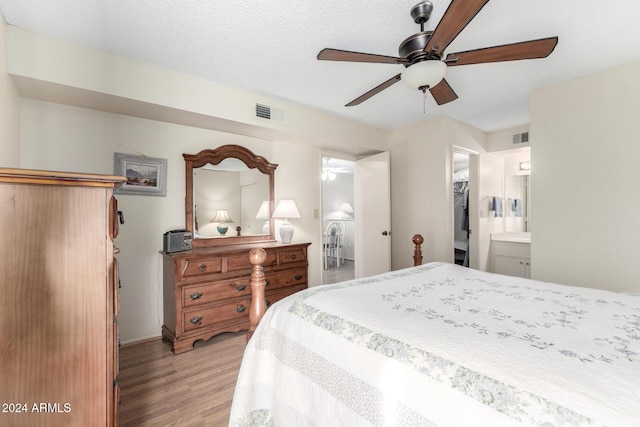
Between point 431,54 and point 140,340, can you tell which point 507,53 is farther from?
point 140,340

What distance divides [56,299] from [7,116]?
163cm

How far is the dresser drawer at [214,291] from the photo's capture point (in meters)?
2.50

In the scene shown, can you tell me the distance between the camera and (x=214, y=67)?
93.0 inches

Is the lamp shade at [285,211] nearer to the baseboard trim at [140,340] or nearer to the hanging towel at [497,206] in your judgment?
the baseboard trim at [140,340]

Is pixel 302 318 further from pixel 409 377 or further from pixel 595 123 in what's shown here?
pixel 595 123

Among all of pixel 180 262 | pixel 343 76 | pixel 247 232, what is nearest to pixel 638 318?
pixel 343 76

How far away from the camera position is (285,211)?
10.9 feet

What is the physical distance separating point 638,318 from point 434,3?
1.82 meters

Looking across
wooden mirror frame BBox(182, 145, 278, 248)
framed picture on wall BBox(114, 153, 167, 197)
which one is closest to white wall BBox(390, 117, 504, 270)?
wooden mirror frame BBox(182, 145, 278, 248)

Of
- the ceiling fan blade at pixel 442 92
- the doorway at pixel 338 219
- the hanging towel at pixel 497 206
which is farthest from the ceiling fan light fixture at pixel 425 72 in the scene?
the doorway at pixel 338 219

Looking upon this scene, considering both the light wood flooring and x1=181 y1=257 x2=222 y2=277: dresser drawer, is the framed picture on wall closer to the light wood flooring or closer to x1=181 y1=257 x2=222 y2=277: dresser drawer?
x1=181 y1=257 x2=222 y2=277: dresser drawer

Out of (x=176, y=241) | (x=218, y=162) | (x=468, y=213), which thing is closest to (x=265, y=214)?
(x=218, y=162)

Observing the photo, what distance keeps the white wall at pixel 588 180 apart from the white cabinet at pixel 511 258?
1.03 meters

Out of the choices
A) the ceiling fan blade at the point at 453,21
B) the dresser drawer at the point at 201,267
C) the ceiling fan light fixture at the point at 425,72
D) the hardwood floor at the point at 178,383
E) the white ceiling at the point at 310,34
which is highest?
the white ceiling at the point at 310,34
